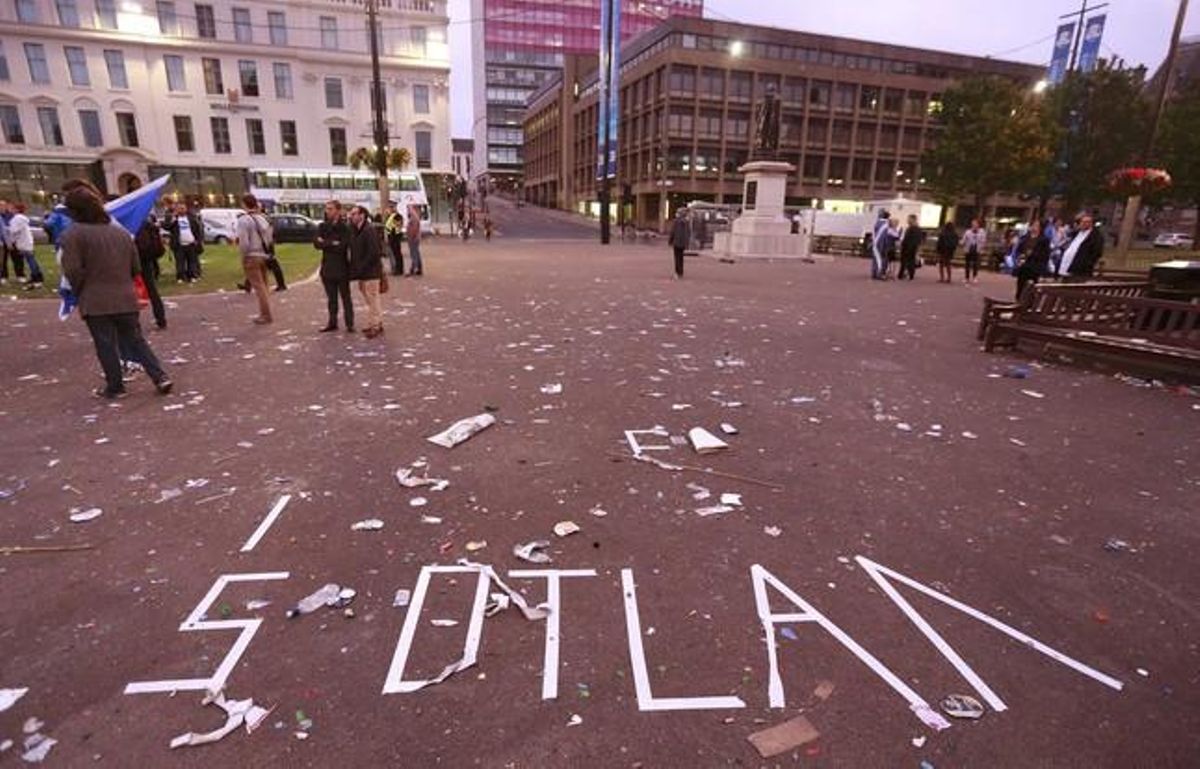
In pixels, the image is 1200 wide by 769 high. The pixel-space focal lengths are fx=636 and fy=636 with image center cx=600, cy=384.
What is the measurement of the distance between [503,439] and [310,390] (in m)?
2.71

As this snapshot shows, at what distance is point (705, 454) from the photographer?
17.3 feet

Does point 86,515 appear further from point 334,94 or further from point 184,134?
point 184,134

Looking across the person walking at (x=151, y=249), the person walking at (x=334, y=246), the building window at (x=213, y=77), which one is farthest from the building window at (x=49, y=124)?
the person walking at (x=334, y=246)

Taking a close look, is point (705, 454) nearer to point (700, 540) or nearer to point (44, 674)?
point (700, 540)

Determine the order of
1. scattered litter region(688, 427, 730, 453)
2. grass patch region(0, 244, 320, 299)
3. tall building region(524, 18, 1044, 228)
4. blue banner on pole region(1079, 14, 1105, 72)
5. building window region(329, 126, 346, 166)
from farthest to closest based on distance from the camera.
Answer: tall building region(524, 18, 1044, 228) < building window region(329, 126, 346, 166) < blue banner on pole region(1079, 14, 1105, 72) < grass patch region(0, 244, 320, 299) < scattered litter region(688, 427, 730, 453)

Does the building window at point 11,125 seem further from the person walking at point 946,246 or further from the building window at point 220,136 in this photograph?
the person walking at point 946,246

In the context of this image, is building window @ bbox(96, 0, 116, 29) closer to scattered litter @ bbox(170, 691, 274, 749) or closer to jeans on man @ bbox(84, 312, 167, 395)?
jeans on man @ bbox(84, 312, 167, 395)

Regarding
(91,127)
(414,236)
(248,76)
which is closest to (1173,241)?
(414,236)

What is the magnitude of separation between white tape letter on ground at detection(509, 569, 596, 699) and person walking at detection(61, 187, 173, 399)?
5.34m

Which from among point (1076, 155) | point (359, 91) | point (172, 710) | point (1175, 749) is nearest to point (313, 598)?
point (172, 710)

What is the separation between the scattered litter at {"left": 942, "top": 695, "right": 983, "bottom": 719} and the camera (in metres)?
2.62

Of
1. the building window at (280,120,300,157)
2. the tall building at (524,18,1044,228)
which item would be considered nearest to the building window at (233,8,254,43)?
the building window at (280,120,300,157)

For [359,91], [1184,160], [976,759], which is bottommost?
[976,759]

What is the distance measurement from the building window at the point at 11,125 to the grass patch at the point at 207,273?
88.1ft
